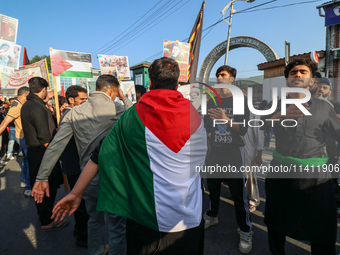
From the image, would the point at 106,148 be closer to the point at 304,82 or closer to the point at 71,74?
the point at 304,82

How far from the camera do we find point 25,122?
9.21 ft

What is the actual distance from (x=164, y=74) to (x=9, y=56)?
17.9ft

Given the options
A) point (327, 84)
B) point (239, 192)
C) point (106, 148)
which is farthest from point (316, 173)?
point (327, 84)

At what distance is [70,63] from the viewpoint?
3990 mm

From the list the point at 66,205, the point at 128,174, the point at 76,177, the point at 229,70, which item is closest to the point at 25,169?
the point at 76,177

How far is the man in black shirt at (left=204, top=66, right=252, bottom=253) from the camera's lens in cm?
231

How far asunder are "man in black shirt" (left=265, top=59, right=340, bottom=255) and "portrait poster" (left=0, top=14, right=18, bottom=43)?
20.5 feet

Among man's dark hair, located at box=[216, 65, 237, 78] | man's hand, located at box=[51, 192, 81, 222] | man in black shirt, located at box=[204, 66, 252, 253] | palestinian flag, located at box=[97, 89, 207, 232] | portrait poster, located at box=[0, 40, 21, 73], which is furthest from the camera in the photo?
portrait poster, located at box=[0, 40, 21, 73]

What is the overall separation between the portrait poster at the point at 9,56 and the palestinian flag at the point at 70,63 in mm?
1913

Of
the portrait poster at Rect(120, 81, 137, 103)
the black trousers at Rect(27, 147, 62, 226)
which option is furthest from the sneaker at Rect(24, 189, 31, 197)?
the portrait poster at Rect(120, 81, 137, 103)

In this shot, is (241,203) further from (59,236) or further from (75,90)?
(75,90)

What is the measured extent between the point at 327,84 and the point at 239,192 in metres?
Result: 2.45

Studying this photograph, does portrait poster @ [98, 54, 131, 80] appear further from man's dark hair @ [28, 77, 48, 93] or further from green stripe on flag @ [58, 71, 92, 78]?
man's dark hair @ [28, 77, 48, 93]

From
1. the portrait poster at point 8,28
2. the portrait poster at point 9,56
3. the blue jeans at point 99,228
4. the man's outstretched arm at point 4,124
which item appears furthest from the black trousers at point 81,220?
the portrait poster at point 8,28
